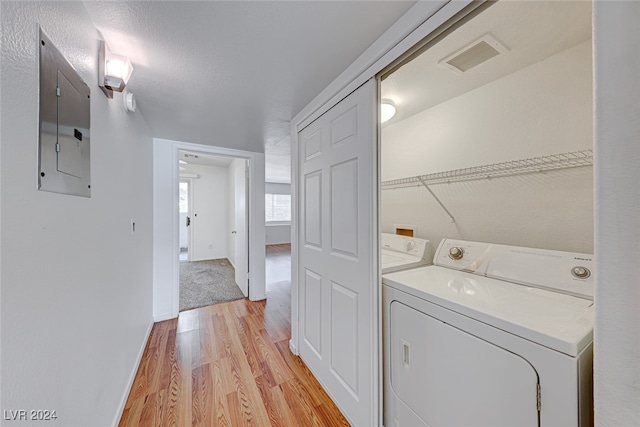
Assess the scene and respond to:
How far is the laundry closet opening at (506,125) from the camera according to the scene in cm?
104

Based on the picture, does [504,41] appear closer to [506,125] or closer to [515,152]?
[506,125]

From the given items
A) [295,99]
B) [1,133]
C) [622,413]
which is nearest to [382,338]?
[622,413]

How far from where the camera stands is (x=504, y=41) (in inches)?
42.6

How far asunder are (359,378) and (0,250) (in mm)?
1500

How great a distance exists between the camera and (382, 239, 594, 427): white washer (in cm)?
63

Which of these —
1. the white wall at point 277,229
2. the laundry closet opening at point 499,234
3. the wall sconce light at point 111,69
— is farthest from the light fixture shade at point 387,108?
the white wall at point 277,229

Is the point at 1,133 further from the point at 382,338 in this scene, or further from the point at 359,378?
the point at 359,378

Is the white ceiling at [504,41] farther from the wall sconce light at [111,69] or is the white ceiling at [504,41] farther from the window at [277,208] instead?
the window at [277,208]

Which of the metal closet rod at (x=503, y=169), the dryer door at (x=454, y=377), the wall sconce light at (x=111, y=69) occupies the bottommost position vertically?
the dryer door at (x=454, y=377)

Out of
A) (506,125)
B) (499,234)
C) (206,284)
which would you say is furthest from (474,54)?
(206,284)

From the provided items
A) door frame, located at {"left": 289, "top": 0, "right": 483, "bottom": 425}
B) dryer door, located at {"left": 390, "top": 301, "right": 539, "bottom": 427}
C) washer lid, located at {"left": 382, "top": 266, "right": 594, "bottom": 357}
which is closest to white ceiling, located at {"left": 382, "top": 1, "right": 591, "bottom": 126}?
door frame, located at {"left": 289, "top": 0, "right": 483, "bottom": 425}

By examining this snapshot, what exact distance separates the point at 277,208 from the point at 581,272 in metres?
7.43

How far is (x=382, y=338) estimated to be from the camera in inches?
46.5

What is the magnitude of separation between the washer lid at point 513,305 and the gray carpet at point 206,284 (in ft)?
9.26
